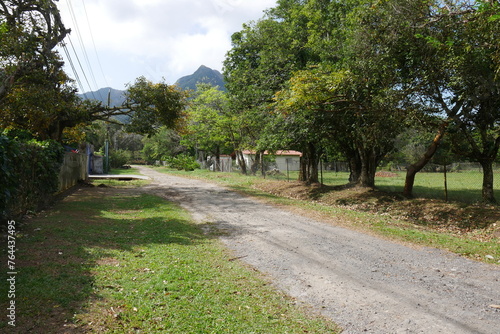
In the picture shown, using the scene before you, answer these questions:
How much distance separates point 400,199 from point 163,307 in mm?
12171

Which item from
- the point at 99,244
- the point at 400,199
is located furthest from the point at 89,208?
the point at 400,199

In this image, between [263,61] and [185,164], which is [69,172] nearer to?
[263,61]

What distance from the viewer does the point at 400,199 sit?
44.8ft

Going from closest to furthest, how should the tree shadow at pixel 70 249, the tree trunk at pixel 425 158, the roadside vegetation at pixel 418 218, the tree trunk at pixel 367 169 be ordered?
the tree shadow at pixel 70 249 < the roadside vegetation at pixel 418 218 < the tree trunk at pixel 425 158 < the tree trunk at pixel 367 169

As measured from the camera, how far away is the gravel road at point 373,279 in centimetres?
362

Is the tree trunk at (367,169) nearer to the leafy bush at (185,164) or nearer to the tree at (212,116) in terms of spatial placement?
the tree at (212,116)

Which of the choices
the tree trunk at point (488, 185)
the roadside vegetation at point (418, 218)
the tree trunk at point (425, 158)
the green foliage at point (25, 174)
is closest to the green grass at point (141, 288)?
the green foliage at point (25, 174)

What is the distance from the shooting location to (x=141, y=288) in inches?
171

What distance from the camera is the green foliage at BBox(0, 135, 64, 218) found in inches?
245

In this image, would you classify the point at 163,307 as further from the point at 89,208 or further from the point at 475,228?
the point at 475,228

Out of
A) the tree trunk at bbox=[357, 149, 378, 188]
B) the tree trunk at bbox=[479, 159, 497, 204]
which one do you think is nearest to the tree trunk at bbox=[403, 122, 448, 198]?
the tree trunk at bbox=[479, 159, 497, 204]

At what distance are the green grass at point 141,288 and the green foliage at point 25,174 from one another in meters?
0.85

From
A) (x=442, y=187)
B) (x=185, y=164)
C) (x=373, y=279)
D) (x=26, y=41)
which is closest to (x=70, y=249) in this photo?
(x=373, y=279)

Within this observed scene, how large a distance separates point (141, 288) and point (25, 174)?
624 centimetres
